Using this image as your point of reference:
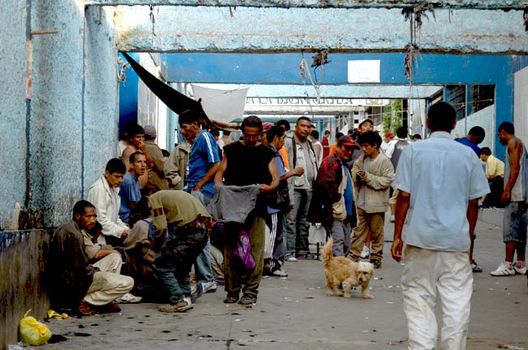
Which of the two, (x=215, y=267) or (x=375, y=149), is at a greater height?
(x=375, y=149)

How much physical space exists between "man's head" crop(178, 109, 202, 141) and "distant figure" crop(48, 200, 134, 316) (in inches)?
75.4

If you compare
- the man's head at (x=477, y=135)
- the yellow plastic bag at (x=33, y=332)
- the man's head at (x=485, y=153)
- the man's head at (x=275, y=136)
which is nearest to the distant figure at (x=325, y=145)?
the man's head at (x=485, y=153)

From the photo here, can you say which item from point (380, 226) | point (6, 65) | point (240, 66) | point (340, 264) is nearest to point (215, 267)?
point (340, 264)

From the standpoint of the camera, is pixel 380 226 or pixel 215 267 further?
pixel 380 226

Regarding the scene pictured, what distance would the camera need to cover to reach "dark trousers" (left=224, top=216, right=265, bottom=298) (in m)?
8.47

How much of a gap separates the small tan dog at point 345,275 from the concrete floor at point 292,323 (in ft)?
0.45

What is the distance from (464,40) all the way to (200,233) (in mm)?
5963

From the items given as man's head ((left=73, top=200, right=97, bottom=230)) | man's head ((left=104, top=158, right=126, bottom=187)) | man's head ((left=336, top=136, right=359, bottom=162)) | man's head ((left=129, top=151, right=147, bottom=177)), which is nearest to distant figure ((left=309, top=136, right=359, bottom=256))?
man's head ((left=336, top=136, right=359, bottom=162))

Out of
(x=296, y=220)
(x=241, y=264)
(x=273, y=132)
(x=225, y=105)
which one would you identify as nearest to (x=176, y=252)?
(x=241, y=264)

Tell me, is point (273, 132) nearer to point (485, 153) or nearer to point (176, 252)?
point (176, 252)

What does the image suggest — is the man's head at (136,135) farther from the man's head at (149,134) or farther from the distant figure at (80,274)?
the distant figure at (80,274)

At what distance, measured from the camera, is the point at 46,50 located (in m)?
7.98

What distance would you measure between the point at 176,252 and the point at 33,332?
1.86 metres

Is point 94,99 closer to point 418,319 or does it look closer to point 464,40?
point 464,40
